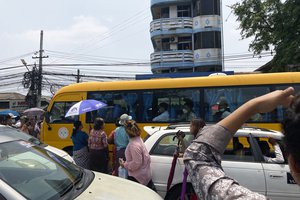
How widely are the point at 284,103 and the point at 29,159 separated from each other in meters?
3.28

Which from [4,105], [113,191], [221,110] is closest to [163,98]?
[221,110]

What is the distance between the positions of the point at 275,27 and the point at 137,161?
15.3 m

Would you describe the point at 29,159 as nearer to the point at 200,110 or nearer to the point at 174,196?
the point at 174,196

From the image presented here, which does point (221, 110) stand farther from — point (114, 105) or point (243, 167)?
point (243, 167)

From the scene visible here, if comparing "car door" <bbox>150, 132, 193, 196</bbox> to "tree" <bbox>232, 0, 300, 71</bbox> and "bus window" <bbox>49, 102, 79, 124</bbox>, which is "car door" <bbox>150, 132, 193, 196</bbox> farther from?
"tree" <bbox>232, 0, 300, 71</bbox>

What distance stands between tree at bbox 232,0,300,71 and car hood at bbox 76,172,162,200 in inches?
573

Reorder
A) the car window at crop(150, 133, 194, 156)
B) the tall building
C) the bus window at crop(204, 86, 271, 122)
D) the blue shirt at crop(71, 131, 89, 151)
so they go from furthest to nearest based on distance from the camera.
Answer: the tall building < the bus window at crop(204, 86, 271, 122) < the blue shirt at crop(71, 131, 89, 151) < the car window at crop(150, 133, 194, 156)

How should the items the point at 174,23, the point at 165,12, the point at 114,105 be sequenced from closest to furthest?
1. the point at 114,105
2. the point at 174,23
3. the point at 165,12

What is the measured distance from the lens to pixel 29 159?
3.99m

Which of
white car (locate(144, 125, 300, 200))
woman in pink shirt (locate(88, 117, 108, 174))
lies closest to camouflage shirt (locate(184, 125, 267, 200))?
white car (locate(144, 125, 300, 200))

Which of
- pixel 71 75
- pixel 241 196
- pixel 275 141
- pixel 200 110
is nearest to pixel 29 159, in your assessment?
pixel 241 196

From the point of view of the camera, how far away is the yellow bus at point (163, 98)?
33.9ft

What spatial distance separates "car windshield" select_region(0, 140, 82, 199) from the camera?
3230 millimetres

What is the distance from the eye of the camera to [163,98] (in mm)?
11336
